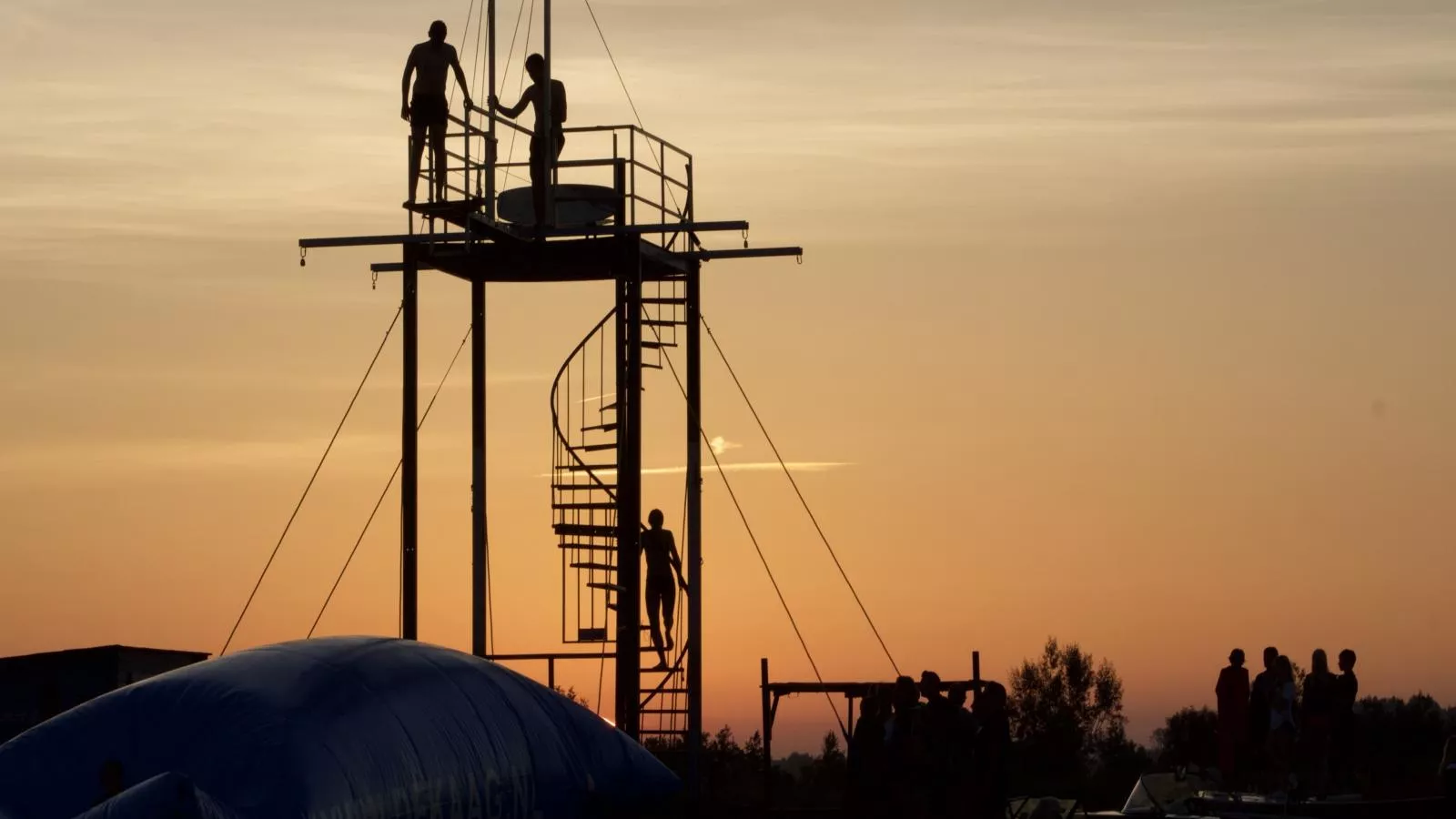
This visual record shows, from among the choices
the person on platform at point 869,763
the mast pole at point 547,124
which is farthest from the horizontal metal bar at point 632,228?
the person on platform at point 869,763

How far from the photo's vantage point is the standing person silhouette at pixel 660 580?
29016 millimetres

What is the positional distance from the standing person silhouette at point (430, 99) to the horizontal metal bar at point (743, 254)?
3.88 metres

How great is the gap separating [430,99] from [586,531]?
5912 mm

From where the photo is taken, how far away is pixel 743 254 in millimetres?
29250

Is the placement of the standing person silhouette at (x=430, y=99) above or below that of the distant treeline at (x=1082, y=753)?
above

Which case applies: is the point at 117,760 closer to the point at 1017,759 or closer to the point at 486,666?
the point at 486,666

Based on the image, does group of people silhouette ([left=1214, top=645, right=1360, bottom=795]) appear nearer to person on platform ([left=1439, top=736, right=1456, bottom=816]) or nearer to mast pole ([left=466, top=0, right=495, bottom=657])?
person on platform ([left=1439, top=736, right=1456, bottom=816])

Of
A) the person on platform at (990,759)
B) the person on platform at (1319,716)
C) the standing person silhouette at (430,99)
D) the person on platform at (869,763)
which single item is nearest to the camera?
the person on platform at (990,759)

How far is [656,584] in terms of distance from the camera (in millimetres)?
29062

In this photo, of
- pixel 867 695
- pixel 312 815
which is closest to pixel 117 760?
pixel 312 815

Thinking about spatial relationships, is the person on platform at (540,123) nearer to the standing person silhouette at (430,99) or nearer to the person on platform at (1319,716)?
the standing person silhouette at (430,99)

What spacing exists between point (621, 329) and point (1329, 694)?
979 cm

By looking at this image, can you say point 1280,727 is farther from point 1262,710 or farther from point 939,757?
point 939,757

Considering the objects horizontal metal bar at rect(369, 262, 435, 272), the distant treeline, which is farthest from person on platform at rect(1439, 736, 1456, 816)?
horizontal metal bar at rect(369, 262, 435, 272)
